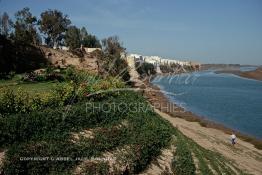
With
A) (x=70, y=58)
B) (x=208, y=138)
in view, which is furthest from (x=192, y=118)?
(x=70, y=58)

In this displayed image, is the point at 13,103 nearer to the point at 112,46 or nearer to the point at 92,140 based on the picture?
the point at 92,140

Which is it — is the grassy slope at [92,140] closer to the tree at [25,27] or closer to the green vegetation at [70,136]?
the green vegetation at [70,136]

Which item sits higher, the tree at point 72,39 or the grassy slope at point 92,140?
the tree at point 72,39

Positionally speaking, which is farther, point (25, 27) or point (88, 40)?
point (88, 40)

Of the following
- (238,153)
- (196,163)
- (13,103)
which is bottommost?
(238,153)

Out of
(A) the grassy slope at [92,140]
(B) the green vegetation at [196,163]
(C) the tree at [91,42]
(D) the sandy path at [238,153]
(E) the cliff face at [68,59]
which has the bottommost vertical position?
(D) the sandy path at [238,153]

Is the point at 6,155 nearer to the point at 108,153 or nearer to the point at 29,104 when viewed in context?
the point at 29,104

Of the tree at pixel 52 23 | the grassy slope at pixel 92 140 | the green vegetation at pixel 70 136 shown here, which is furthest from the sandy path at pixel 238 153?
the tree at pixel 52 23

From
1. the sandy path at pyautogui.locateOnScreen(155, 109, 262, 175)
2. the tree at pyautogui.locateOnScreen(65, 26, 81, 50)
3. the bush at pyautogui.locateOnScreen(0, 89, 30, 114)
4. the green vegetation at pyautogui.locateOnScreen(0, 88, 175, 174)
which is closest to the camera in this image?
the green vegetation at pyautogui.locateOnScreen(0, 88, 175, 174)

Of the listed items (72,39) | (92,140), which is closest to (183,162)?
(92,140)

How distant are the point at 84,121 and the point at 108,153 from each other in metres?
2.15

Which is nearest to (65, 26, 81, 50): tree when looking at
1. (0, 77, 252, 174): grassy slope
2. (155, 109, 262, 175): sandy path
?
(155, 109, 262, 175): sandy path

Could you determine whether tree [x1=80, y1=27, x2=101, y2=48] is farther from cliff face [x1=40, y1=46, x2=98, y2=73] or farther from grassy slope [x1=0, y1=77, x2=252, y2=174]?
grassy slope [x1=0, y1=77, x2=252, y2=174]

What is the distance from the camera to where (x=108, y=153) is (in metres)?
15.6
